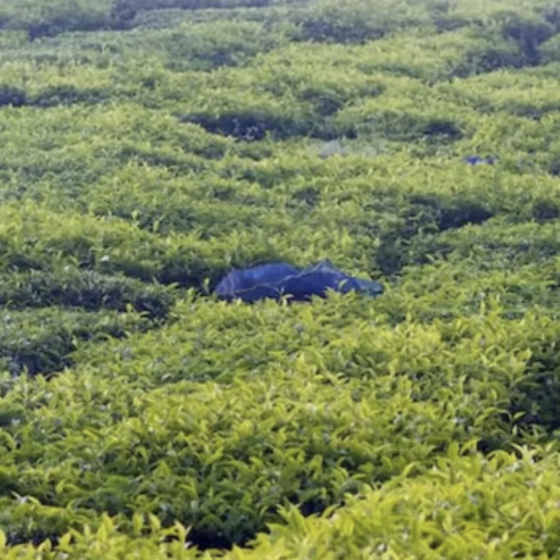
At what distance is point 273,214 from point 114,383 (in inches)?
123

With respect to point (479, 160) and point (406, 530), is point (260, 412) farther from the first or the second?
point (479, 160)

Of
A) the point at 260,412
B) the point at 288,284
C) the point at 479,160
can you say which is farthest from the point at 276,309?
the point at 479,160

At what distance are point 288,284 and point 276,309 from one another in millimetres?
504

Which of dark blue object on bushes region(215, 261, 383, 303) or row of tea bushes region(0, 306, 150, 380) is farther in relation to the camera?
dark blue object on bushes region(215, 261, 383, 303)

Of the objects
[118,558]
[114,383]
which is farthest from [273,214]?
[118,558]

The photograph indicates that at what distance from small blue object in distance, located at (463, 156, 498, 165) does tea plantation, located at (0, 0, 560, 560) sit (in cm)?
3

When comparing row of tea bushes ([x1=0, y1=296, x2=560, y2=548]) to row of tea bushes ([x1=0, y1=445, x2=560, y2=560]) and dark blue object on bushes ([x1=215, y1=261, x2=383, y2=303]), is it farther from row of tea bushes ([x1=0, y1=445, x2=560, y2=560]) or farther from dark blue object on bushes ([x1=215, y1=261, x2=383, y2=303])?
dark blue object on bushes ([x1=215, y1=261, x2=383, y2=303])

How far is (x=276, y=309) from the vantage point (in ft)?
23.9

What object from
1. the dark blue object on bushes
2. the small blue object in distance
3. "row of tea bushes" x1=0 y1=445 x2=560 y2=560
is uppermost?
"row of tea bushes" x1=0 y1=445 x2=560 y2=560

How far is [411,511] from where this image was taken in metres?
4.66

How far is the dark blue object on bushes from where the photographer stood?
7.70 metres

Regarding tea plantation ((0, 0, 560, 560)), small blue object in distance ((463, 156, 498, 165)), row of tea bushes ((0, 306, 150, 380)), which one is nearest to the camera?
tea plantation ((0, 0, 560, 560))

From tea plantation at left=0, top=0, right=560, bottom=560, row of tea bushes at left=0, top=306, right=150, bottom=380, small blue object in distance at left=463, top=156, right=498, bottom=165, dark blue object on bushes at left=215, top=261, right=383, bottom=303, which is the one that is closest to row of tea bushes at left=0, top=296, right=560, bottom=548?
tea plantation at left=0, top=0, right=560, bottom=560

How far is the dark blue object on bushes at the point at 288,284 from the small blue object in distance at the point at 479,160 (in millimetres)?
2976
